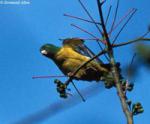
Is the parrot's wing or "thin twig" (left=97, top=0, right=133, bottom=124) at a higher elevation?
the parrot's wing

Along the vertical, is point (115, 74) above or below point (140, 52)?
above

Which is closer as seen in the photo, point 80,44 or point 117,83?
point 117,83

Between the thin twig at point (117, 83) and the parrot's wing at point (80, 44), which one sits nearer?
the thin twig at point (117, 83)

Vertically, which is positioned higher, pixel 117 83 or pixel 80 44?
pixel 80 44

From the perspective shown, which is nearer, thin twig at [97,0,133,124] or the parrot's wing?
thin twig at [97,0,133,124]

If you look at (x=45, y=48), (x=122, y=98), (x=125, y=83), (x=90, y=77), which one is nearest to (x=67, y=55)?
(x=45, y=48)

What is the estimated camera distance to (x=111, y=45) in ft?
4.51

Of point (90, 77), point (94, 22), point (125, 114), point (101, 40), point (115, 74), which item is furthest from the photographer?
point (90, 77)

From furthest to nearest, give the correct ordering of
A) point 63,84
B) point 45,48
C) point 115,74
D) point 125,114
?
point 45,48, point 63,84, point 115,74, point 125,114

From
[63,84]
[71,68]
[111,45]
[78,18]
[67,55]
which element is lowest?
[111,45]

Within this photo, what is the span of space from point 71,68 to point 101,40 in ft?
9.77

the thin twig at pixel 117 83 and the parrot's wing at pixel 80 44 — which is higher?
the parrot's wing at pixel 80 44

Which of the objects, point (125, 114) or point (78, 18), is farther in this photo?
point (78, 18)

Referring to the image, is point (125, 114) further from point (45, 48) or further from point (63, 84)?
point (45, 48)
